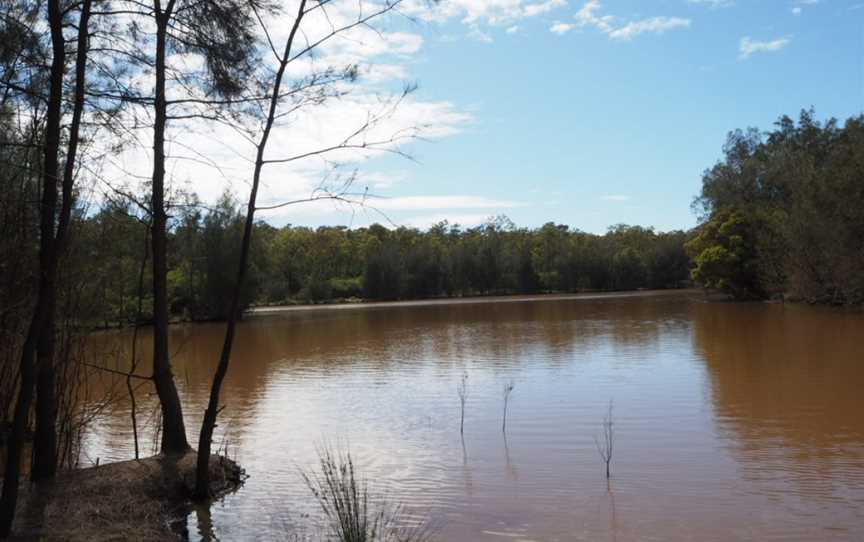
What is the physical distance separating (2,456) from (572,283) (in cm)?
6710

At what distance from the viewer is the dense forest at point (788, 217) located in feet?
108

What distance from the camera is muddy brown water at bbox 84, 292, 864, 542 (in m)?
6.82

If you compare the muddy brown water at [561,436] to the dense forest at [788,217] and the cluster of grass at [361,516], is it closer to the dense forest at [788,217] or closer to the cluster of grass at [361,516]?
the cluster of grass at [361,516]

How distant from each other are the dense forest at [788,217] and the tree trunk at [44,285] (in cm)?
3391

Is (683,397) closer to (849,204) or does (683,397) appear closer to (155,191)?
(155,191)

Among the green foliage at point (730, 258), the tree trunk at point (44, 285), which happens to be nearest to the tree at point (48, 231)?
the tree trunk at point (44, 285)

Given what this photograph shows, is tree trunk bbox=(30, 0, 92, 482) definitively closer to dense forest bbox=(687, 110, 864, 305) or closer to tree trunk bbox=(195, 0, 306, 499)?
tree trunk bbox=(195, 0, 306, 499)

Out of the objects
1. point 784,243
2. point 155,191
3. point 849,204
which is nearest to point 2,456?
point 155,191

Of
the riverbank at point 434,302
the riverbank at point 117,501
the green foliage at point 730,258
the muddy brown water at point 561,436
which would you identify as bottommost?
the muddy brown water at point 561,436

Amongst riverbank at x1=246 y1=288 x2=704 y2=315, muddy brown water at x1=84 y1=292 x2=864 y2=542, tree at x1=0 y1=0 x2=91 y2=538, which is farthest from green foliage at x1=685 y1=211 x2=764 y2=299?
tree at x1=0 y1=0 x2=91 y2=538

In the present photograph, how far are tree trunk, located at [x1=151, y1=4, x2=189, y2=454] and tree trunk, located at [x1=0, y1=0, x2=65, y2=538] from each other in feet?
5.68

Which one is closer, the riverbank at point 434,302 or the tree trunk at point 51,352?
the tree trunk at point 51,352

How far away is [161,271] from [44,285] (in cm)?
274

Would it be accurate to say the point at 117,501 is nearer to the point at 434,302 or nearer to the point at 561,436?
the point at 561,436
